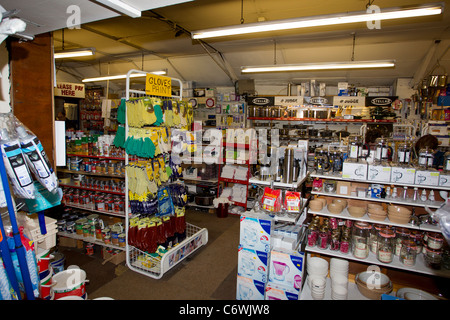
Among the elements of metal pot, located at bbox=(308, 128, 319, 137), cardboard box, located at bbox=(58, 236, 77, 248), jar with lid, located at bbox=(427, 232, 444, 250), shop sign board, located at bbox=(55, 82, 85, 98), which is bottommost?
cardboard box, located at bbox=(58, 236, 77, 248)

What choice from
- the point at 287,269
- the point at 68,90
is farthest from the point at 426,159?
the point at 68,90

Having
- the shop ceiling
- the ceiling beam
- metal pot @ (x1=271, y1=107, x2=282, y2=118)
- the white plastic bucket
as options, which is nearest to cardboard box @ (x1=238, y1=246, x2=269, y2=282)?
Answer: the white plastic bucket

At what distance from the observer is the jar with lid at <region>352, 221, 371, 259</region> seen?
9.75ft

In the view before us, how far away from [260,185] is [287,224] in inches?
25.4

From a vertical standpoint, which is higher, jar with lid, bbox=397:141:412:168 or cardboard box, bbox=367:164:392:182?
jar with lid, bbox=397:141:412:168

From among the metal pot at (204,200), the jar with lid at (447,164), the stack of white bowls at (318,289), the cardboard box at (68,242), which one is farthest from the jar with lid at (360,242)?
the cardboard box at (68,242)

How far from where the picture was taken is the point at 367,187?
135 inches

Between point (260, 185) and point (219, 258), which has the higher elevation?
point (260, 185)

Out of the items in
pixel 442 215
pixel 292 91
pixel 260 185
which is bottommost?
pixel 260 185

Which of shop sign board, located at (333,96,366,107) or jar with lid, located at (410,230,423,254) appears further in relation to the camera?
shop sign board, located at (333,96,366,107)

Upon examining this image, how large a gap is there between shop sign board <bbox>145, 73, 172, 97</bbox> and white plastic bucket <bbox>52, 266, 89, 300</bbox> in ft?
7.88

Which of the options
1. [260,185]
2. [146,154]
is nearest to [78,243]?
[146,154]

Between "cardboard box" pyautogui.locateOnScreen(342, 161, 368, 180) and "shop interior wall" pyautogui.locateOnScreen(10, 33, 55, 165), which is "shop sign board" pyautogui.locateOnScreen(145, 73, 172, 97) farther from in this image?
"cardboard box" pyautogui.locateOnScreen(342, 161, 368, 180)

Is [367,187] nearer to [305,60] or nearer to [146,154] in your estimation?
[146,154]
